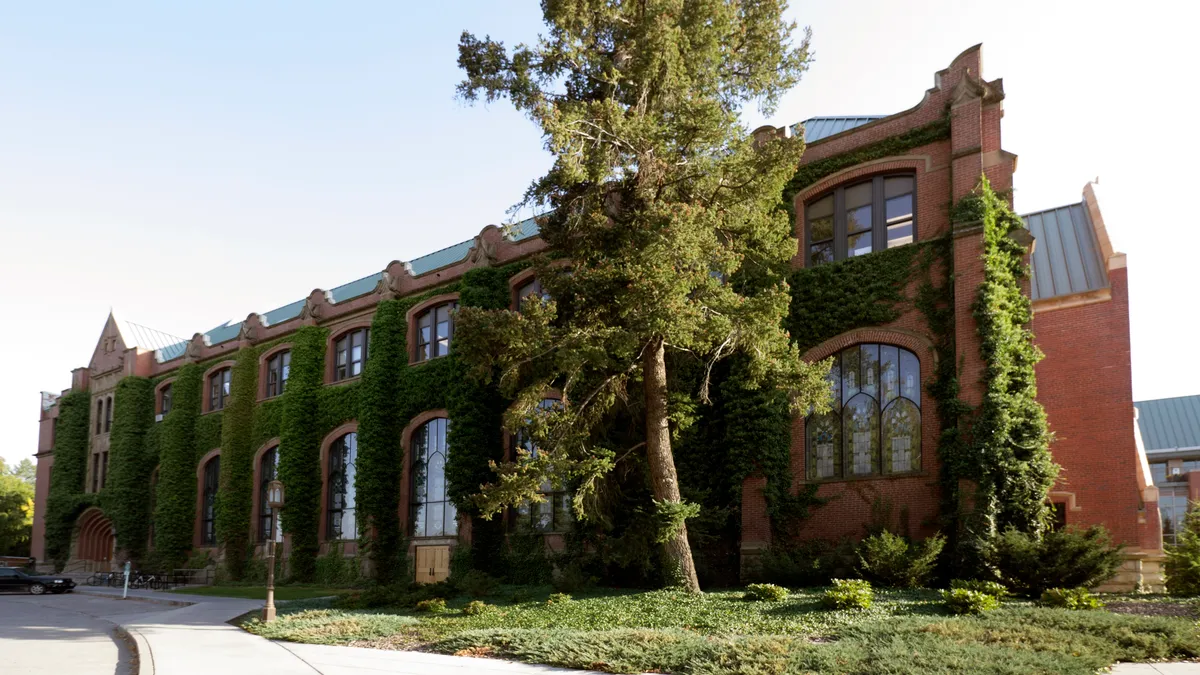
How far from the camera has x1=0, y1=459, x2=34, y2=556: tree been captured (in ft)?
195

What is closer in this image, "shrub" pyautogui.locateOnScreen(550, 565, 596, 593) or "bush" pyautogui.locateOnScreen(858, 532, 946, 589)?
"bush" pyautogui.locateOnScreen(858, 532, 946, 589)

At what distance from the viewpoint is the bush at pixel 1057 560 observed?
53.6 ft

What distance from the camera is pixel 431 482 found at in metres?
31.7

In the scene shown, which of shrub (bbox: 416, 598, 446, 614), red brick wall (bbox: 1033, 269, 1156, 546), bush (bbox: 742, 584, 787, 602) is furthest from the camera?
red brick wall (bbox: 1033, 269, 1156, 546)

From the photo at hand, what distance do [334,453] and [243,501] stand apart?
19.2 ft

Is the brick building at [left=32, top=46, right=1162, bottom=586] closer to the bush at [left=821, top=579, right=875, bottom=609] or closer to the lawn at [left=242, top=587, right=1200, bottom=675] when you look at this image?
the lawn at [left=242, top=587, right=1200, bottom=675]

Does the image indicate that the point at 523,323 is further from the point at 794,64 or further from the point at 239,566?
the point at 239,566

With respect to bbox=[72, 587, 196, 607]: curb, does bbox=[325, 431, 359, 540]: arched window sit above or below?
above

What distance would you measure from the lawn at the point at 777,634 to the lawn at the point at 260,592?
1032cm

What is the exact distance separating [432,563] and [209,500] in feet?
51.3

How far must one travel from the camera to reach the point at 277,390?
1526 inches

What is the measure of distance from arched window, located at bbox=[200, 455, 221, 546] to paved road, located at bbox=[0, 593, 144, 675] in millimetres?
11997

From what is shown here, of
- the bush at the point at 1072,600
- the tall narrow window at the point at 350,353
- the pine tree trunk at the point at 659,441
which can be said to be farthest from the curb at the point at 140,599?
the bush at the point at 1072,600

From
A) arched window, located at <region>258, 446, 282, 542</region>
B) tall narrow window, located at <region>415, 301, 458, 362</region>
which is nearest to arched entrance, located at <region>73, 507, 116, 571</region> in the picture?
arched window, located at <region>258, 446, 282, 542</region>
